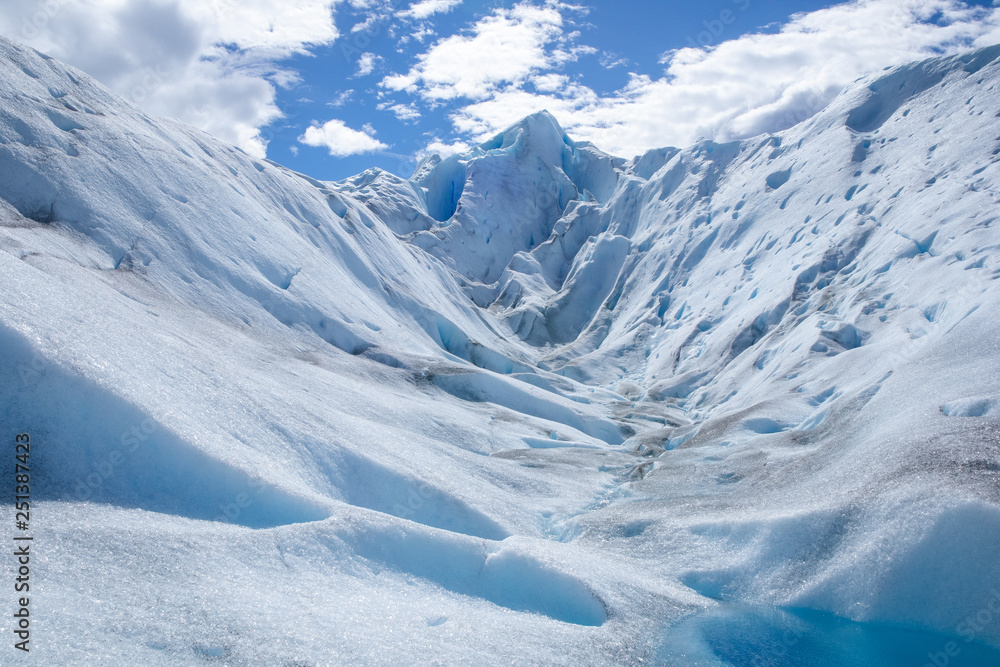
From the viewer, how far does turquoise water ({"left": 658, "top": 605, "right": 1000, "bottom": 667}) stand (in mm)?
7938

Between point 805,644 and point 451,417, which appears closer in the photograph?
point 805,644

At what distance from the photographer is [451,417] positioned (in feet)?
55.0

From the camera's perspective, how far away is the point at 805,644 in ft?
27.7

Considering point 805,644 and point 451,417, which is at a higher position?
point 451,417

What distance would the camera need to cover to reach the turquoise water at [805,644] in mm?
7938

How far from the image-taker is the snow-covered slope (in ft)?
24.3

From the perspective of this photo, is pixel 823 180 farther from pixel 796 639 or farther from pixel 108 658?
pixel 108 658

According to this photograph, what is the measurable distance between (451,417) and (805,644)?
10167 millimetres

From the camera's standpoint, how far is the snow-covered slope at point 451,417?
740cm

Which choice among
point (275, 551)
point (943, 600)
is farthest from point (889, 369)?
point (275, 551)

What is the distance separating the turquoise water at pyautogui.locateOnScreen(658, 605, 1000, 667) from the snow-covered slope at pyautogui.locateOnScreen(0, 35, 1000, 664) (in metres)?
0.21

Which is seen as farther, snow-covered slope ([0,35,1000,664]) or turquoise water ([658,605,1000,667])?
turquoise water ([658,605,1000,667])

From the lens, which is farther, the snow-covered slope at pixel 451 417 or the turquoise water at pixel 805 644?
the turquoise water at pixel 805 644

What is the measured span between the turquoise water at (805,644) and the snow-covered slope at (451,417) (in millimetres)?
211
